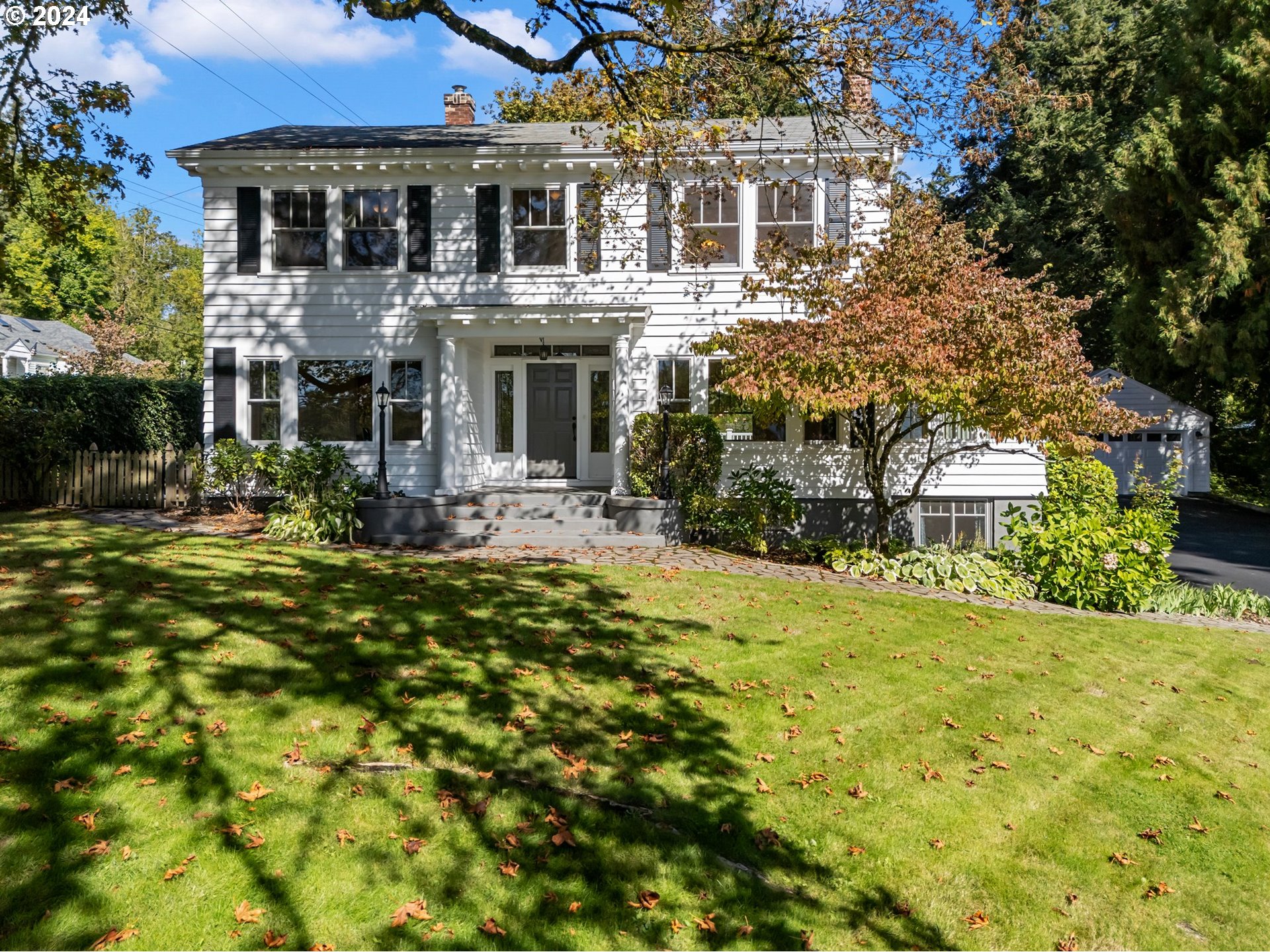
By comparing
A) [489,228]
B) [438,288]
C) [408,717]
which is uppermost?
[489,228]

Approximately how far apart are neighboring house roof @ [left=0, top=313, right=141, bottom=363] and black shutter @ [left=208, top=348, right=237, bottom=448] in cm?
2408

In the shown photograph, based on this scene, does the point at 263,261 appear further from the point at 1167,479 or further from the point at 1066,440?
the point at 1167,479

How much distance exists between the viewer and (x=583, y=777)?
4.39 meters

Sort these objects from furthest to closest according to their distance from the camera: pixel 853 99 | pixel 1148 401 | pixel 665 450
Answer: pixel 1148 401 → pixel 665 450 → pixel 853 99

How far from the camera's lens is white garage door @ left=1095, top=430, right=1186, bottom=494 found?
23.5 m

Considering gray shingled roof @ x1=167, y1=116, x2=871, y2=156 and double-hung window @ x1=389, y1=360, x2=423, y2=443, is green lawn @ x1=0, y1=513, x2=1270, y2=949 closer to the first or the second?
double-hung window @ x1=389, y1=360, x2=423, y2=443

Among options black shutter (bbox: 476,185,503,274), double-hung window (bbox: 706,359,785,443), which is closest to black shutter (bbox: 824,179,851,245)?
double-hung window (bbox: 706,359,785,443)

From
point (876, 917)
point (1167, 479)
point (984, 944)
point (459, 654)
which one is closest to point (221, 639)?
point (459, 654)

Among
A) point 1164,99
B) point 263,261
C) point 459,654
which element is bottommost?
point 459,654

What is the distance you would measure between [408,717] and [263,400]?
1123cm

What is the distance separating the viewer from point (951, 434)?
1380 centimetres

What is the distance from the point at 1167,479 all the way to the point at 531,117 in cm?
2115

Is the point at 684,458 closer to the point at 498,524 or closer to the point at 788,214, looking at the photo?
the point at 498,524

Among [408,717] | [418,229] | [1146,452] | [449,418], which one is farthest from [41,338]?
[1146,452]
